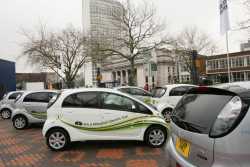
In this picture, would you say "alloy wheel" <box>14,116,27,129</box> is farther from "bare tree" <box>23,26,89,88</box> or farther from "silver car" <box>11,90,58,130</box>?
"bare tree" <box>23,26,89,88</box>

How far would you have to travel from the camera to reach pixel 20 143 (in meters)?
8.78

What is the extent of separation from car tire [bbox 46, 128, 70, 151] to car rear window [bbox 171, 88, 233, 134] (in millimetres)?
4426

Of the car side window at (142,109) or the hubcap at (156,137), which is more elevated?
the car side window at (142,109)

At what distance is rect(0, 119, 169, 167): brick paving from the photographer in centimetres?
620

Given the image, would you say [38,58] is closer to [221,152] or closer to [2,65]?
[2,65]

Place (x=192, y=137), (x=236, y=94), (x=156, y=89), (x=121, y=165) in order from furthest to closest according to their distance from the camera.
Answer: (x=156, y=89) → (x=121, y=165) → (x=192, y=137) → (x=236, y=94)

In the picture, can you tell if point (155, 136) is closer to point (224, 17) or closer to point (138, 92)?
point (224, 17)

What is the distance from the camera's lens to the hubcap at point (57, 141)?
740cm

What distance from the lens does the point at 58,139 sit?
742 cm

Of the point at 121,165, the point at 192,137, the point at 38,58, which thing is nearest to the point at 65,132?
the point at 121,165

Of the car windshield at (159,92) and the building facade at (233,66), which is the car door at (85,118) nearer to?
the car windshield at (159,92)

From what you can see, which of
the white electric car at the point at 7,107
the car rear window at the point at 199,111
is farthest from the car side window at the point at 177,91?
the car rear window at the point at 199,111

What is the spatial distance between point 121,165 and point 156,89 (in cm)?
782

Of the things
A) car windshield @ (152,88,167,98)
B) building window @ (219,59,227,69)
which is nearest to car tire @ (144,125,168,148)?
car windshield @ (152,88,167,98)
